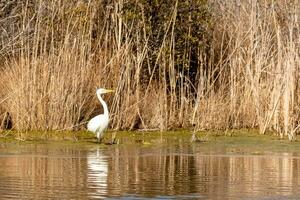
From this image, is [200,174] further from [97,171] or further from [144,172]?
[97,171]

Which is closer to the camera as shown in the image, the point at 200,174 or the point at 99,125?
the point at 200,174

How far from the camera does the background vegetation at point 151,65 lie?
14.9m

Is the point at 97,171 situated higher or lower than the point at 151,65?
lower

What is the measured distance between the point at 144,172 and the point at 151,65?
22.4 feet

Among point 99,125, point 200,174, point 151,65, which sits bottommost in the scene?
point 200,174

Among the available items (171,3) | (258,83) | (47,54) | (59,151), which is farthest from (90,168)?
(171,3)

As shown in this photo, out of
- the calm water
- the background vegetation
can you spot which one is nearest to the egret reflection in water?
the calm water

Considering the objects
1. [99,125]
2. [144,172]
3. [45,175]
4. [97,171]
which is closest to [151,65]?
[99,125]

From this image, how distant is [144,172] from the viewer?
1033 cm

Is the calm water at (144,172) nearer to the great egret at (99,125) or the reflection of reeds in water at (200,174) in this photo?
the reflection of reeds in water at (200,174)

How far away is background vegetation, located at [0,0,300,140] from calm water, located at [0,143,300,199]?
1.67 m

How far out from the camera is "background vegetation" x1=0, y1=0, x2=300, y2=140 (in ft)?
49.0

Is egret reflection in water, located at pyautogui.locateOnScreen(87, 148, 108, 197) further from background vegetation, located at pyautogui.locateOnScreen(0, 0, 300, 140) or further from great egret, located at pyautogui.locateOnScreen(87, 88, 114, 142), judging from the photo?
background vegetation, located at pyautogui.locateOnScreen(0, 0, 300, 140)

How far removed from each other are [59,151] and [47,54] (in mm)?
2897
